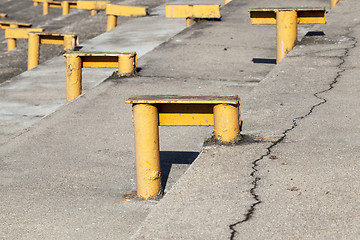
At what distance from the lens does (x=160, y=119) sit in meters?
5.40

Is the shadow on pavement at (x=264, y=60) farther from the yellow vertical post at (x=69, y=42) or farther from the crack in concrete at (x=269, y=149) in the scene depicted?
the yellow vertical post at (x=69, y=42)

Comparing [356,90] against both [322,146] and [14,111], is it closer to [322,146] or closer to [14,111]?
[322,146]

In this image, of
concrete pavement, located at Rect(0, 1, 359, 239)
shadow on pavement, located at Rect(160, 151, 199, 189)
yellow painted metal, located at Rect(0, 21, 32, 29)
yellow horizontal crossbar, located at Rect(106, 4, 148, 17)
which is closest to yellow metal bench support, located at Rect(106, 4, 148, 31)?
yellow horizontal crossbar, located at Rect(106, 4, 148, 17)

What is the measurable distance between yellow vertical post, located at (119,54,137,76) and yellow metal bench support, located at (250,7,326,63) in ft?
5.47

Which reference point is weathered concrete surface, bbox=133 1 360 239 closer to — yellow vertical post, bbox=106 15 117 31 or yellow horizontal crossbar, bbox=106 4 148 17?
yellow horizontal crossbar, bbox=106 4 148 17

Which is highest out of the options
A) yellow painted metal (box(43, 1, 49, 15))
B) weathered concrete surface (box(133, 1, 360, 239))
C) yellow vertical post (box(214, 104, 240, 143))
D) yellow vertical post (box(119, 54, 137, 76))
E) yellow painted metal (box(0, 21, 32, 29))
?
yellow painted metal (box(43, 1, 49, 15))

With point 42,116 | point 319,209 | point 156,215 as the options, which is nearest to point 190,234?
point 156,215

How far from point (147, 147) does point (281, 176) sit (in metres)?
1.00

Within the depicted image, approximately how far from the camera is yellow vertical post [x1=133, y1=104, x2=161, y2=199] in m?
5.24

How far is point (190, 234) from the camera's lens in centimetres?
416

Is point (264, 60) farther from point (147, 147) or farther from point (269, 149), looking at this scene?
point (147, 147)

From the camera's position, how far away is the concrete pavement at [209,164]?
439cm

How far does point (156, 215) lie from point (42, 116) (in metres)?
4.75

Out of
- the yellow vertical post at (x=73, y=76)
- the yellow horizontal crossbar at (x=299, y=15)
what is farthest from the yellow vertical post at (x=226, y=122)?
the yellow horizontal crossbar at (x=299, y=15)
